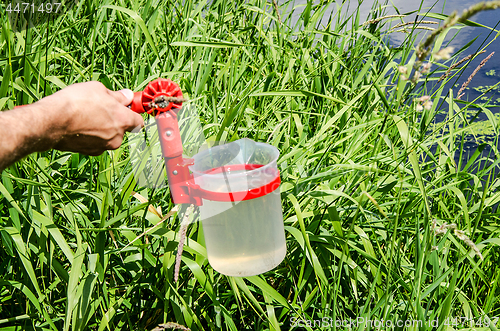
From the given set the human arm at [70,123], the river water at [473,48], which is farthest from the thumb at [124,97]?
the river water at [473,48]

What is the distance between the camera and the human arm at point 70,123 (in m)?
0.83

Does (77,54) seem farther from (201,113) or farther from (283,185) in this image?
(283,185)

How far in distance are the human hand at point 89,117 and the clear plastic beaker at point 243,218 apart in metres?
0.23

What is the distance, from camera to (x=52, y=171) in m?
1.32

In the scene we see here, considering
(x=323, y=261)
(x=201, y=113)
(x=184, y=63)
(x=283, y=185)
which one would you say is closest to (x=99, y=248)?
(x=283, y=185)

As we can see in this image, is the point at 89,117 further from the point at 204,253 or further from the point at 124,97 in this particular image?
the point at 204,253

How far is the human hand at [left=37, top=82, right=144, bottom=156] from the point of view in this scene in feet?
2.92

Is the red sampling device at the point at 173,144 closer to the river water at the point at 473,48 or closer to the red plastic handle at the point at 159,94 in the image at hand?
the red plastic handle at the point at 159,94

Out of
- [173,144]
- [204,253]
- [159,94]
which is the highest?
[159,94]

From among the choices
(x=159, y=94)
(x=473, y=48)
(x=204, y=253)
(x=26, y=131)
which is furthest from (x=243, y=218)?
(x=473, y=48)

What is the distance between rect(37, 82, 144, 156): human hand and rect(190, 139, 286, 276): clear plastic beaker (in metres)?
0.23

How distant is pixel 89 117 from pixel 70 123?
44mm

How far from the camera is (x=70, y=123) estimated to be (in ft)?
2.97

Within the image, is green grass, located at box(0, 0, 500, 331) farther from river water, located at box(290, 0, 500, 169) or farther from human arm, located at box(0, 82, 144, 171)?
river water, located at box(290, 0, 500, 169)
